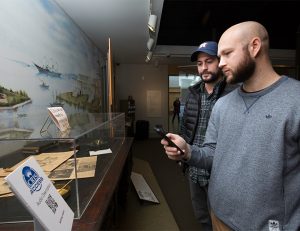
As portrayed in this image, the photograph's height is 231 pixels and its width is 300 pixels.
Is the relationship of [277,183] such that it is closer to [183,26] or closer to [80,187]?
[80,187]

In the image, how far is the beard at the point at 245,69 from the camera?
3.23 feet

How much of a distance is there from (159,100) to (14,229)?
778 cm

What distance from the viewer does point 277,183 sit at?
88cm

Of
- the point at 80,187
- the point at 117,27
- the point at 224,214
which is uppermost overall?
the point at 117,27

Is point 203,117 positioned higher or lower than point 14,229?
higher

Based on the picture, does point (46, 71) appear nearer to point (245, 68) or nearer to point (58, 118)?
point (58, 118)

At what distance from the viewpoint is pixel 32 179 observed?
1.88 feet

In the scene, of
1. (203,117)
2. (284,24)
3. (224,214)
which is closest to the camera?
(224,214)

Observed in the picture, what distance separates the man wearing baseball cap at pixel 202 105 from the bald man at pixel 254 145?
2.18 ft

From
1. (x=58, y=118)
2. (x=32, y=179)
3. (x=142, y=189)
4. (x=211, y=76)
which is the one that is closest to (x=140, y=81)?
(x=142, y=189)

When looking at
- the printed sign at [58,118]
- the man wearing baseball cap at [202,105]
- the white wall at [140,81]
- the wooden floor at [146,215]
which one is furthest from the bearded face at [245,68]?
the white wall at [140,81]

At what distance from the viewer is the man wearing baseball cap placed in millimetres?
1751

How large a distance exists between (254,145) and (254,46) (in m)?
0.42

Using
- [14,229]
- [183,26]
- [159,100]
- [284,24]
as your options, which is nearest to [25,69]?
[14,229]
